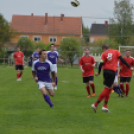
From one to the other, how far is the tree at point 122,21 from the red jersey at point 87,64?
34.6m

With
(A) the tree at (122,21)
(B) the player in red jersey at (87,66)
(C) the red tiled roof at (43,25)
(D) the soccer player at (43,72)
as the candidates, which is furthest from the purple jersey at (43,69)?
(C) the red tiled roof at (43,25)

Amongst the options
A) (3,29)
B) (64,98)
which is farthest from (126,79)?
(3,29)

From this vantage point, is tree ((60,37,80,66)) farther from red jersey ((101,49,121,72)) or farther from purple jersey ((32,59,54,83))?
red jersey ((101,49,121,72))

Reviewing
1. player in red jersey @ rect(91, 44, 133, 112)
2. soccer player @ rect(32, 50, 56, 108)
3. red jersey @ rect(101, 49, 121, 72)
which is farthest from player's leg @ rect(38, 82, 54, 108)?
red jersey @ rect(101, 49, 121, 72)

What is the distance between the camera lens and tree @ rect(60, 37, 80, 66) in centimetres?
4059

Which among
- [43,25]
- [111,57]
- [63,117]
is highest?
[43,25]

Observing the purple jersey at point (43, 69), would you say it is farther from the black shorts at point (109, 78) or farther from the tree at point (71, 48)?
the tree at point (71, 48)

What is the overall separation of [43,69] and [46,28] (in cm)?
5332

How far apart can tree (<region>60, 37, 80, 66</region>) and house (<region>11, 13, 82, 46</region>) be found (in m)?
15.7

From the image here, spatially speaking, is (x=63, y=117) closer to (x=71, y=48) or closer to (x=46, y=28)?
(x=71, y=48)

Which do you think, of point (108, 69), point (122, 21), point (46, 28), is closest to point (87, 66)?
point (108, 69)

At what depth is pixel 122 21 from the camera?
49.8m

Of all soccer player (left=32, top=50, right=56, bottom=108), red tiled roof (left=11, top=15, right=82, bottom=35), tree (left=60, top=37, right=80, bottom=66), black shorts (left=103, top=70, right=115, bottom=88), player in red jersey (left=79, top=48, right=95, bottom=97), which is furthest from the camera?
red tiled roof (left=11, top=15, right=82, bottom=35)

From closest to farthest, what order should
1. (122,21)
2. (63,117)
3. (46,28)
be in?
(63,117)
(122,21)
(46,28)
